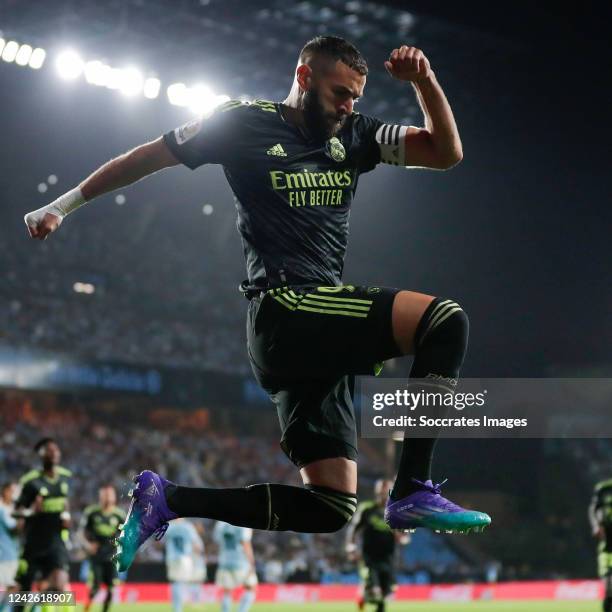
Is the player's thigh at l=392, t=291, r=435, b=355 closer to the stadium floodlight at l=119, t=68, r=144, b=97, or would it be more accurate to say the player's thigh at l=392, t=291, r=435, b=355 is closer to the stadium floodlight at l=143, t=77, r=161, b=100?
the stadium floodlight at l=119, t=68, r=144, b=97

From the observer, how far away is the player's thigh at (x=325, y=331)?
4.02 meters

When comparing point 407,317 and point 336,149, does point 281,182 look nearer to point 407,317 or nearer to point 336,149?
point 336,149

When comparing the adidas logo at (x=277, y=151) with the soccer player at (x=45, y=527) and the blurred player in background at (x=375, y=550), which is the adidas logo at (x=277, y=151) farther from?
the blurred player in background at (x=375, y=550)

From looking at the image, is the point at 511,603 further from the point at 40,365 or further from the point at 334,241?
the point at 334,241

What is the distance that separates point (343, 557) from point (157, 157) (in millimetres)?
23260

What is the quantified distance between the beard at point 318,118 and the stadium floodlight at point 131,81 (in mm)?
19404

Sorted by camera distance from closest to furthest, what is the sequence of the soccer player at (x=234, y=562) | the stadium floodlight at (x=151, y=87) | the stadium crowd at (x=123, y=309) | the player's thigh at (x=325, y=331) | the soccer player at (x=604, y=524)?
the player's thigh at (x=325, y=331) → the soccer player at (x=604, y=524) → the soccer player at (x=234, y=562) → the stadium floodlight at (x=151, y=87) → the stadium crowd at (x=123, y=309)

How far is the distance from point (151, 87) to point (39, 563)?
46.7ft

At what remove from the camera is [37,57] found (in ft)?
72.8

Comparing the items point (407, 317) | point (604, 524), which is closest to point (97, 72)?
point (604, 524)

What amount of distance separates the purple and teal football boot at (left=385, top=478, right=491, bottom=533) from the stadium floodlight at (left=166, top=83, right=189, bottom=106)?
2102 cm

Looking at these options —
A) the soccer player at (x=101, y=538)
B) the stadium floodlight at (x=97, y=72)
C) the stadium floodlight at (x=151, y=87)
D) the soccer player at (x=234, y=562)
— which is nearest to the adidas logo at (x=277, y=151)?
the soccer player at (x=101, y=538)

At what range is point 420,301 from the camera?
3.98 m

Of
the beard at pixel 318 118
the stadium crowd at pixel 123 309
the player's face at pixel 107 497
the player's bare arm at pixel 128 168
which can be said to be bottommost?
the player's face at pixel 107 497
